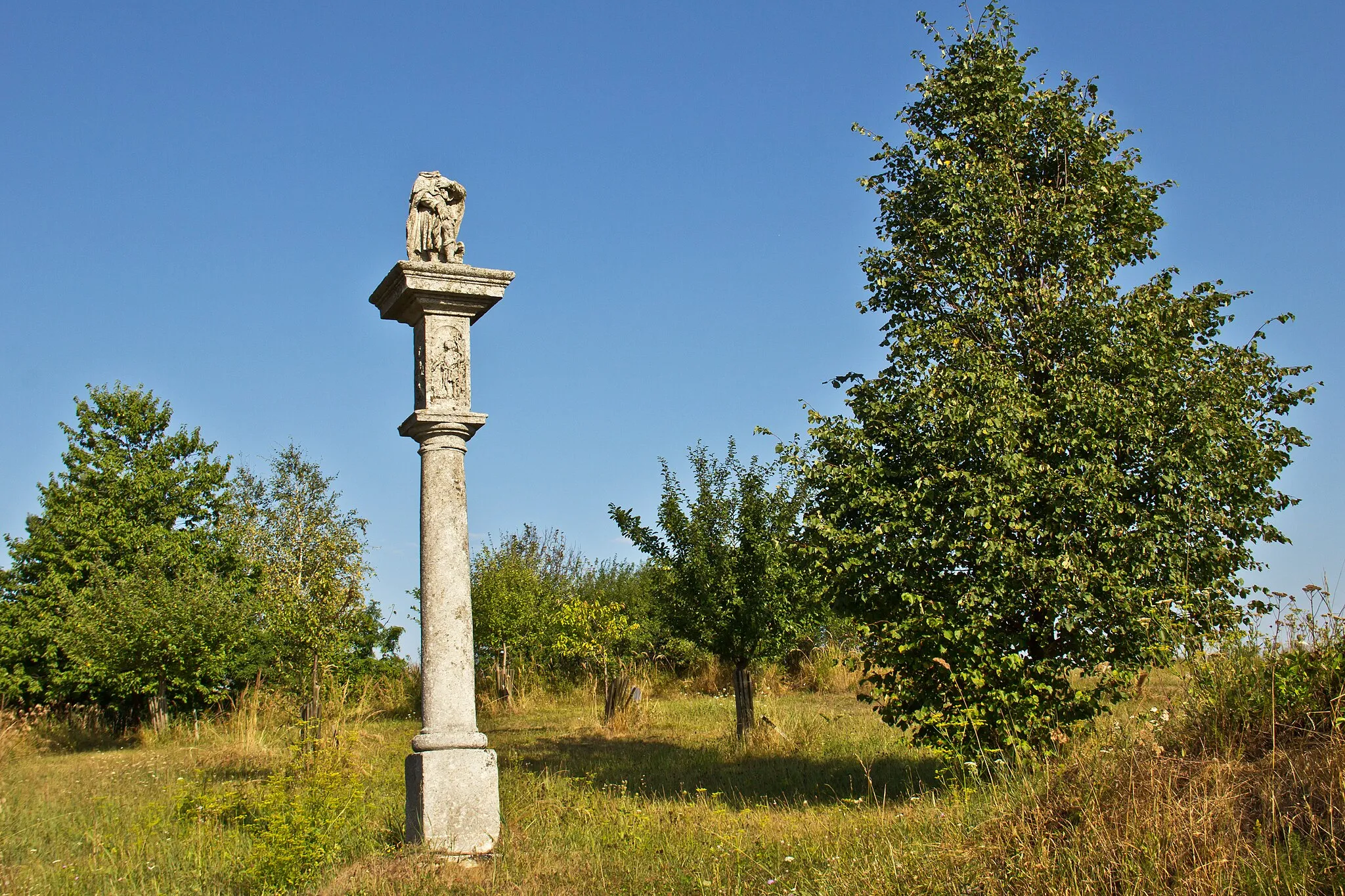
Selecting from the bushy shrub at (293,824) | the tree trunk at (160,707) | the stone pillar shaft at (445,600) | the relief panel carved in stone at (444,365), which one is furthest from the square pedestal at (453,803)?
the tree trunk at (160,707)

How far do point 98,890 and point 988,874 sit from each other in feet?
18.6

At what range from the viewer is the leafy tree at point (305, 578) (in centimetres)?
1575

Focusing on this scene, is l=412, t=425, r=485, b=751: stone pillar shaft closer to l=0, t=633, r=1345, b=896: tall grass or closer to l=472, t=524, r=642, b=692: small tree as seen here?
l=0, t=633, r=1345, b=896: tall grass

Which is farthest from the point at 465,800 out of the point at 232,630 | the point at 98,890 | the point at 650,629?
the point at 650,629

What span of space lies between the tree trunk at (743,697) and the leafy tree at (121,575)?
11608mm

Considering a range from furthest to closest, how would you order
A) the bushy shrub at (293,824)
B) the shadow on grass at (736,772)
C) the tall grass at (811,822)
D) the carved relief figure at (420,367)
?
the shadow on grass at (736,772) < the carved relief figure at (420,367) < the bushy shrub at (293,824) < the tall grass at (811,822)

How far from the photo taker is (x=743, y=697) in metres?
15.5

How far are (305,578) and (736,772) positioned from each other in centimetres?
2222

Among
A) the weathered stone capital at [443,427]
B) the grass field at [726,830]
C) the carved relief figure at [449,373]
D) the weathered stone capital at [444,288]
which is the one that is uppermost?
the weathered stone capital at [444,288]

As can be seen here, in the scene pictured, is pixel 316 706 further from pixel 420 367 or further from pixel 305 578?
pixel 305 578

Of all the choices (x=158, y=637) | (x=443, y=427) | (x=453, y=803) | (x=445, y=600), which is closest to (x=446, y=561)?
(x=445, y=600)

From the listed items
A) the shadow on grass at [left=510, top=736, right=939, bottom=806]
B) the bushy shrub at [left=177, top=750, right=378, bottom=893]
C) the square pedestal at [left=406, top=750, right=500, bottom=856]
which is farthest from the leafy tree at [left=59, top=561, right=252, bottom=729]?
the square pedestal at [left=406, top=750, right=500, bottom=856]

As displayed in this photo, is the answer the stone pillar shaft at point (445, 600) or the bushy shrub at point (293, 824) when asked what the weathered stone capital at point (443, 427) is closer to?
the stone pillar shaft at point (445, 600)

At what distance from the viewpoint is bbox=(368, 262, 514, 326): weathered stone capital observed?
813cm
